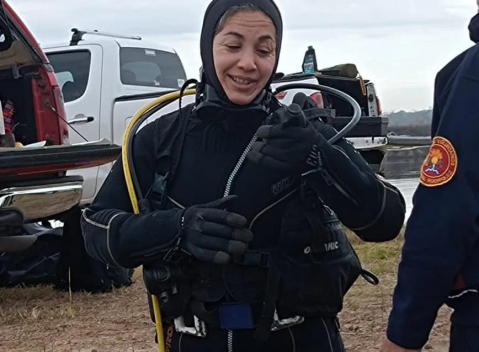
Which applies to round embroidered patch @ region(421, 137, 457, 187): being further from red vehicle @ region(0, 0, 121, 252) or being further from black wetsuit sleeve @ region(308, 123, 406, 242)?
red vehicle @ region(0, 0, 121, 252)

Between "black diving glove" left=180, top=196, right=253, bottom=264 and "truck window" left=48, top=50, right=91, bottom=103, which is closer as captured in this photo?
"black diving glove" left=180, top=196, right=253, bottom=264

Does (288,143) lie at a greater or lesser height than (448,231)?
greater

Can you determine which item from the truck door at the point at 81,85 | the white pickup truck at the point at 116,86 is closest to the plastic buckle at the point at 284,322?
the white pickup truck at the point at 116,86

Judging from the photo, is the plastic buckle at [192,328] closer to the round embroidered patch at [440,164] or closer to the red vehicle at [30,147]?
the round embroidered patch at [440,164]

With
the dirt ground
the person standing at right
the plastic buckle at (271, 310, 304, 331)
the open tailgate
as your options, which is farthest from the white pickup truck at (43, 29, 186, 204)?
the person standing at right

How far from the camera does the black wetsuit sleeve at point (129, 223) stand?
2.08 m

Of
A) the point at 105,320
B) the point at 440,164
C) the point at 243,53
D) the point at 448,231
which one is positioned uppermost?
the point at 243,53

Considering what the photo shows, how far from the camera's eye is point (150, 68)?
7887 mm

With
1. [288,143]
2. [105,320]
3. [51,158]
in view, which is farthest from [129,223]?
[105,320]

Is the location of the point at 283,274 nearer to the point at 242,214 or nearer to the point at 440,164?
the point at 242,214

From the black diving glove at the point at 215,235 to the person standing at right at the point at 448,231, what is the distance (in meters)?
0.42

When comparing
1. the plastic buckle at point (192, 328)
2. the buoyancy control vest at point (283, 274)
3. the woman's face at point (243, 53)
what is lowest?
the plastic buckle at point (192, 328)

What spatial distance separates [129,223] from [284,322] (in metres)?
0.48

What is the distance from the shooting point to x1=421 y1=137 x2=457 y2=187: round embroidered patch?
5.67 ft
